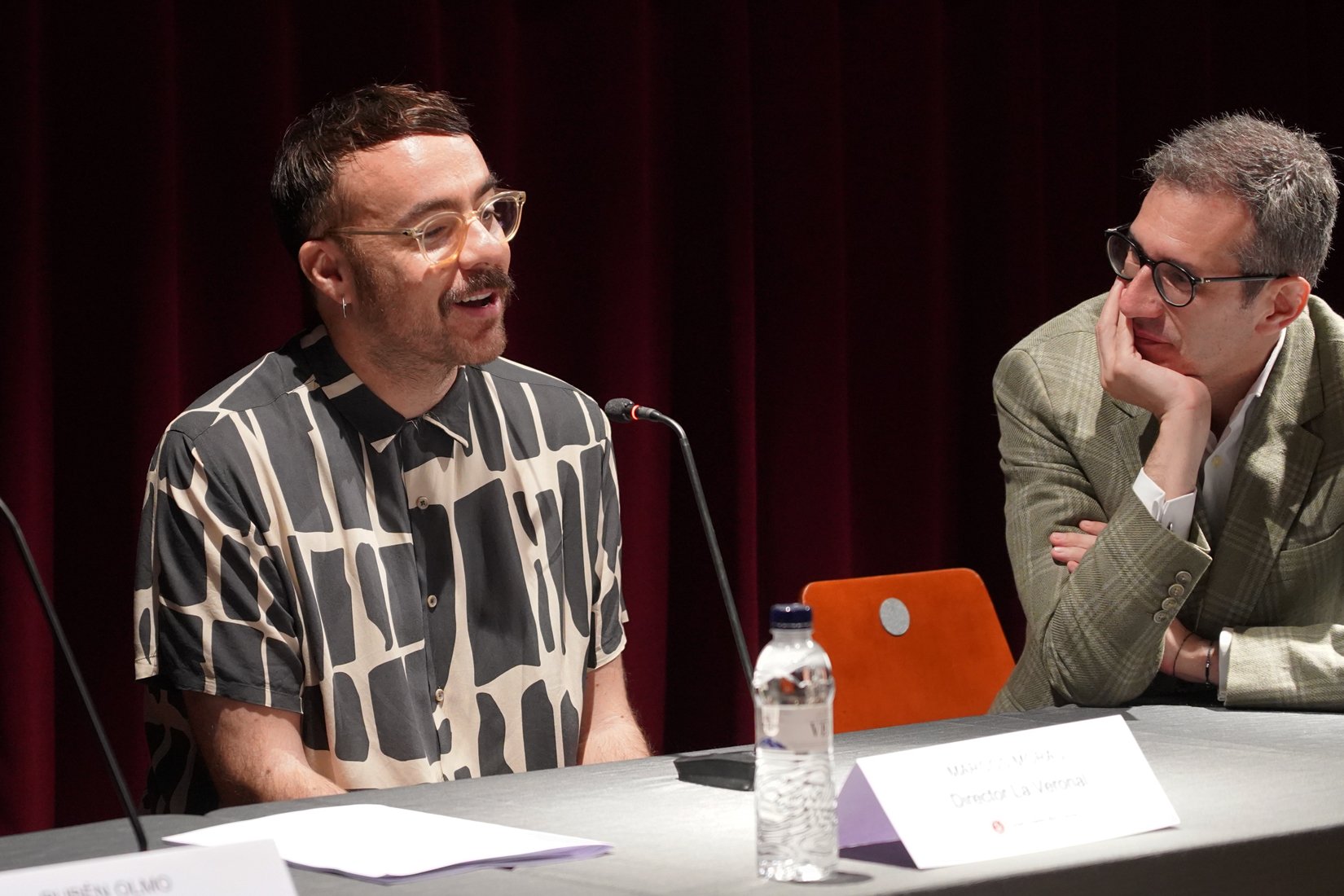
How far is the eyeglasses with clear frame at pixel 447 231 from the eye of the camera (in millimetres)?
2148

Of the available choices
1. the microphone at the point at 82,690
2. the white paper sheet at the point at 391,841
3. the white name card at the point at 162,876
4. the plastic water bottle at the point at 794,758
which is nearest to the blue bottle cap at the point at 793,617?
the plastic water bottle at the point at 794,758

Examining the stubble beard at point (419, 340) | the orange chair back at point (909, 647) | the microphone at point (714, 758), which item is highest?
the stubble beard at point (419, 340)

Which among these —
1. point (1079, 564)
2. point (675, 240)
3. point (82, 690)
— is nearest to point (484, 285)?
point (1079, 564)

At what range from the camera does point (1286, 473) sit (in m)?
2.22

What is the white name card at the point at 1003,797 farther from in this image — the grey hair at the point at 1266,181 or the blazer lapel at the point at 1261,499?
the grey hair at the point at 1266,181

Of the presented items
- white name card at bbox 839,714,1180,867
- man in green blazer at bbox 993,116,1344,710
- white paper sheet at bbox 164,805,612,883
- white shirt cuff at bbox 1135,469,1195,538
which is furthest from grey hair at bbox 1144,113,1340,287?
white paper sheet at bbox 164,805,612,883

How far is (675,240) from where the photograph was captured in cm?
357

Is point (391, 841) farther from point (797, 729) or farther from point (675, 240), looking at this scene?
point (675, 240)

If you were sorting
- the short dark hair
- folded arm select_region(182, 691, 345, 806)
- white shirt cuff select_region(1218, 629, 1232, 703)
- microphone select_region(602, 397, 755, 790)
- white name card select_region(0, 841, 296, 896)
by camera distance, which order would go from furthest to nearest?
1. the short dark hair
2. white shirt cuff select_region(1218, 629, 1232, 703)
3. folded arm select_region(182, 691, 345, 806)
4. microphone select_region(602, 397, 755, 790)
5. white name card select_region(0, 841, 296, 896)

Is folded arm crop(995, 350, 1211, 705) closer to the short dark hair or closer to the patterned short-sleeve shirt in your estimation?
the patterned short-sleeve shirt

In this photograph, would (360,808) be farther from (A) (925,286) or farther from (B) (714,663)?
(A) (925,286)

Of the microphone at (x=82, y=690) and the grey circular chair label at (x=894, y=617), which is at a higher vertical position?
the microphone at (x=82, y=690)

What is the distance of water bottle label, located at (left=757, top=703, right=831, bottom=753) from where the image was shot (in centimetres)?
120

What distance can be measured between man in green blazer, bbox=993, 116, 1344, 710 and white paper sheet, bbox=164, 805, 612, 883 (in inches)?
42.1
